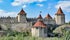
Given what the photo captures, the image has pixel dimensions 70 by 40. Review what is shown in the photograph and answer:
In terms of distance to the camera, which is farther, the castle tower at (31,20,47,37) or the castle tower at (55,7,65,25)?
the castle tower at (55,7,65,25)

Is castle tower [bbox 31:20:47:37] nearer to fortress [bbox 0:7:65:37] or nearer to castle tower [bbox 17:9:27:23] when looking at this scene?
fortress [bbox 0:7:65:37]

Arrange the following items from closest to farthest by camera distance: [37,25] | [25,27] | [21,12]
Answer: [37,25] → [25,27] → [21,12]

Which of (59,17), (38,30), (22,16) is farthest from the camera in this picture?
(59,17)

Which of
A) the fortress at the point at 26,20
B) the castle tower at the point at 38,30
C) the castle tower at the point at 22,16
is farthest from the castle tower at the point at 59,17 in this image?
the castle tower at the point at 38,30

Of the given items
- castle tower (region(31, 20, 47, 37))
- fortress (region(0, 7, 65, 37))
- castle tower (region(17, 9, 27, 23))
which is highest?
castle tower (region(17, 9, 27, 23))

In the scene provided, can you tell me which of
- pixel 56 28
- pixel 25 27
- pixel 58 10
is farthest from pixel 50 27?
pixel 58 10


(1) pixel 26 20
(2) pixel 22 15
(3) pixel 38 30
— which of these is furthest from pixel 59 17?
(3) pixel 38 30

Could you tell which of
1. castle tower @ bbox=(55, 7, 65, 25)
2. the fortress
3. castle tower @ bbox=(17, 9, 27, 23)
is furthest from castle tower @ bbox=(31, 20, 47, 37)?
castle tower @ bbox=(55, 7, 65, 25)

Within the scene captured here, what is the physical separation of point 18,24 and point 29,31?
126 inches

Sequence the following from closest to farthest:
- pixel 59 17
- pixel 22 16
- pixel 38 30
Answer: pixel 38 30 < pixel 22 16 < pixel 59 17

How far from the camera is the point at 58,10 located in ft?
235

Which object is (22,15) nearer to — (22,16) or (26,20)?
(22,16)

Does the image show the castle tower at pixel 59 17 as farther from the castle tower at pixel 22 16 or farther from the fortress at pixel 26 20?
the castle tower at pixel 22 16

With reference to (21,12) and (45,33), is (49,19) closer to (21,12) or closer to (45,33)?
(21,12)
